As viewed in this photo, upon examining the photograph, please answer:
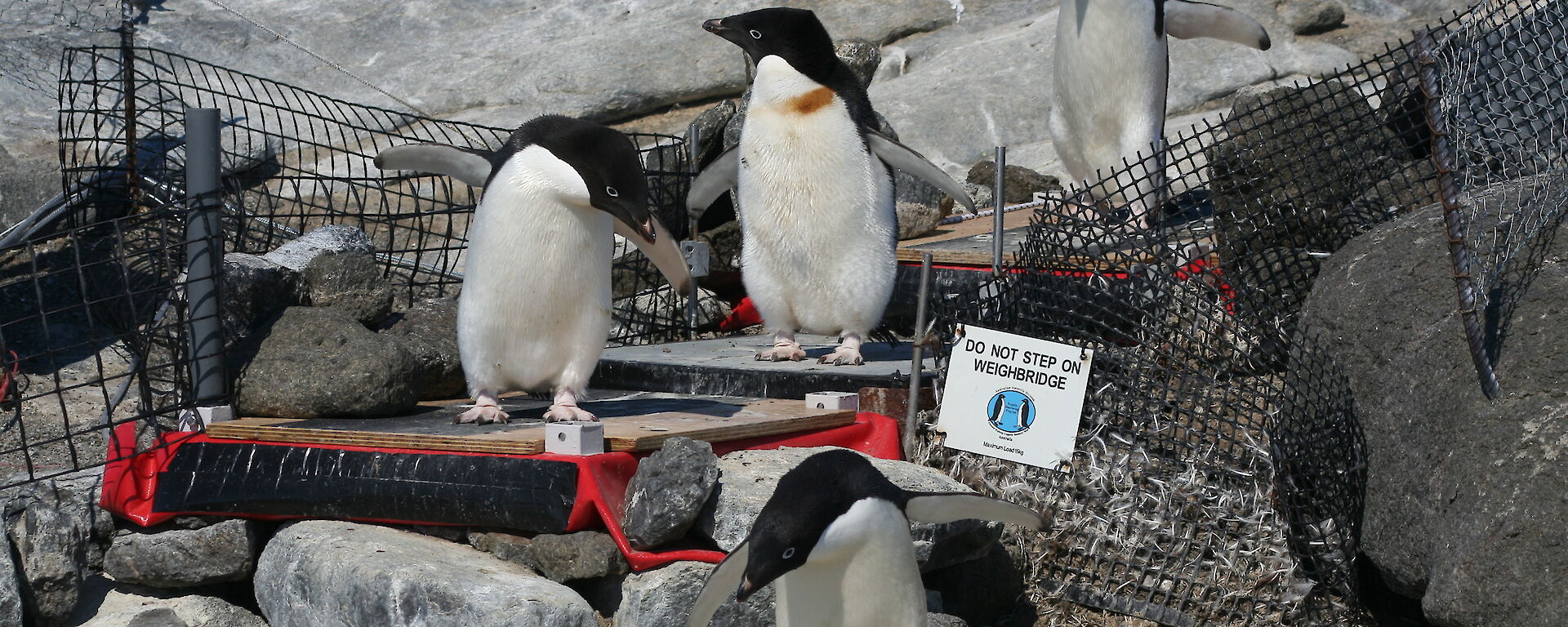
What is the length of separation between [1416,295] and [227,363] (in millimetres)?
3209

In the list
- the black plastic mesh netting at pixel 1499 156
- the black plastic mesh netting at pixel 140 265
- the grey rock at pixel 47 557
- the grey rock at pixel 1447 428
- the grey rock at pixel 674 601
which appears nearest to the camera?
the grey rock at pixel 1447 428

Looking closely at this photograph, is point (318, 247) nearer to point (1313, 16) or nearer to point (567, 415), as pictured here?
point (567, 415)

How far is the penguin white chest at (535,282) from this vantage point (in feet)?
11.6

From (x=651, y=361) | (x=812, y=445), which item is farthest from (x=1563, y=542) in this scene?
(x=651, y=361)

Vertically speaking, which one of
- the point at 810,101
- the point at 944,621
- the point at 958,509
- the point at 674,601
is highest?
the point at 810,101

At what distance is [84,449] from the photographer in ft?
16.5

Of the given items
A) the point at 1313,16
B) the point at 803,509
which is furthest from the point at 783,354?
the point at 1313,16

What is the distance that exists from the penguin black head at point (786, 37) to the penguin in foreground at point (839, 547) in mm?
2327

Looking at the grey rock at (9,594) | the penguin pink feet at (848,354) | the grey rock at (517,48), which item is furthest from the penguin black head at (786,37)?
the grey rock at (517,48)

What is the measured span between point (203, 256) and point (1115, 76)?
3600 millimetres

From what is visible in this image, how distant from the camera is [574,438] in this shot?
3334 mm

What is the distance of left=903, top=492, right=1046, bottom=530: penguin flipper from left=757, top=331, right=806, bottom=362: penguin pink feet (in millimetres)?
2076

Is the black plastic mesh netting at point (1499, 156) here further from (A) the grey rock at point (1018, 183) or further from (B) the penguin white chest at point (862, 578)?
(A) the grey rock at point (1018, 183)

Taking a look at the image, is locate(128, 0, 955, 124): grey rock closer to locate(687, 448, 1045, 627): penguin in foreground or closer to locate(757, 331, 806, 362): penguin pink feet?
locate(757, 331, 806, 362): penguin pink feet
